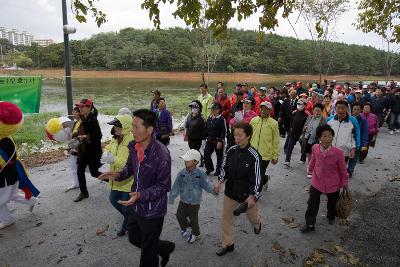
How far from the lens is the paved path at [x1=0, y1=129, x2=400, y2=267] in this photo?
3912 millimetres

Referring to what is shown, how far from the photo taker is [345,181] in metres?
4.48

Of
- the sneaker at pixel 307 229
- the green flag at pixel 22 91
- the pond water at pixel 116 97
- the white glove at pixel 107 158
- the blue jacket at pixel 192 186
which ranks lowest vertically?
the pond water at pixel 116 97

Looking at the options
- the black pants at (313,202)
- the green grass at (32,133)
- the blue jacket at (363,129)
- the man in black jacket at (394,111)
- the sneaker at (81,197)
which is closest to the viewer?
the black pants at (313,202)

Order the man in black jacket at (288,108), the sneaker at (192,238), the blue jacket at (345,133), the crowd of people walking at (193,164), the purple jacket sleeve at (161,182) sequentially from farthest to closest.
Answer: the man in black jacket at (288,108) → the blue jacket at (345,133) → the sneaker at (192,238) → the crowd of people walking at (193,164) → the purple jacket sleeve at (161,182)

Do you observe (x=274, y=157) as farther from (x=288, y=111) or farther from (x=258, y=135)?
(x=288, y=111)

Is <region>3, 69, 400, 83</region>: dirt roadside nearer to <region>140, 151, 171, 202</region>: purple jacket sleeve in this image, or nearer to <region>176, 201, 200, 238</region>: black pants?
<region>176, 201, 200, 238</region>: black pants

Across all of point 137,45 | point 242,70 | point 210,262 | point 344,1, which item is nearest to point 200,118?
point 210,262

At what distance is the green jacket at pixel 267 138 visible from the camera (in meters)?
5.57

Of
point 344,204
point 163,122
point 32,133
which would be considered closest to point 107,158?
point 344,204

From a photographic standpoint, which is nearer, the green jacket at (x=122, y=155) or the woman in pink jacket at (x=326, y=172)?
the green jacket at (x=122, y=155)

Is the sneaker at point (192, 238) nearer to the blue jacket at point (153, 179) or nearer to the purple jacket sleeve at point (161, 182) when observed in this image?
the blue jacket at point (153, 179)

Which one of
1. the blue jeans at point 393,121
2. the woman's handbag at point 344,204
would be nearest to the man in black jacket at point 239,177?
the woman's handbag at point 344,204

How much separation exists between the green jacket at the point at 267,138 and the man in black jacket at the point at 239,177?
1.84 meters

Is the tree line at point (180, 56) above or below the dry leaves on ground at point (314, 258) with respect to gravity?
above
